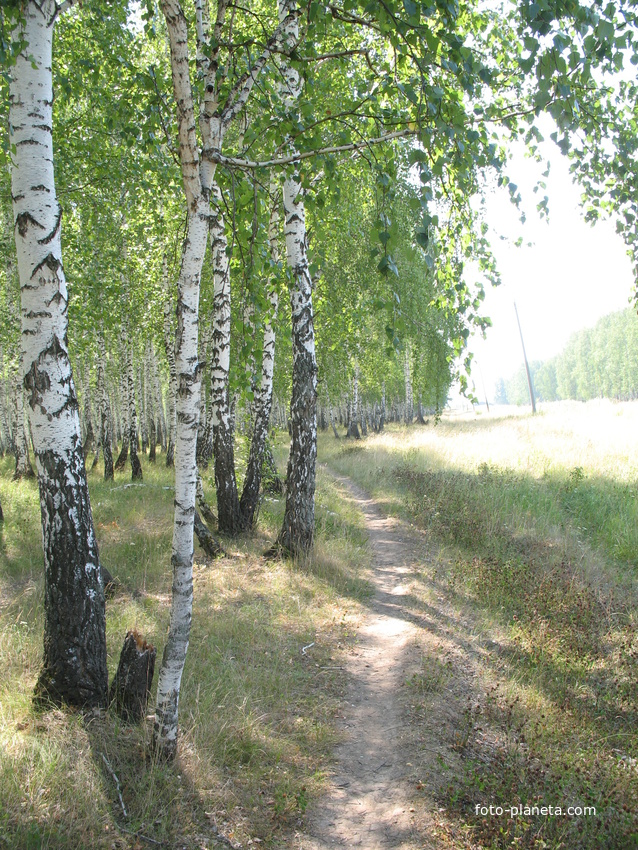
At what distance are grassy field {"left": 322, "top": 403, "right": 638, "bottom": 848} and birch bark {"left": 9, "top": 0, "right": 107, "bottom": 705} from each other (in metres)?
2.65

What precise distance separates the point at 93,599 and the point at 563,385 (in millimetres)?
120404

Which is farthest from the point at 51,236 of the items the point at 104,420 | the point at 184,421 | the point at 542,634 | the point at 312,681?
the point at 104,420

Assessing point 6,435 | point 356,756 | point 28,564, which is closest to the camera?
point 356,756

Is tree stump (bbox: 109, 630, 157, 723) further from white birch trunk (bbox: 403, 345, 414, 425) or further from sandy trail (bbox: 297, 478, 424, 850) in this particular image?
white birch trunk (bbox: 403, 345, 414, 425)

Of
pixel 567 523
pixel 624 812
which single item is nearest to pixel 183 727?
pixel 624 812

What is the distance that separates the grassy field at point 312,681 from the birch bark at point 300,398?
530 millimetres

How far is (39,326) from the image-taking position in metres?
3.64

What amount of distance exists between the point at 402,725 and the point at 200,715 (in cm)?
160

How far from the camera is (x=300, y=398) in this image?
7.80 metres

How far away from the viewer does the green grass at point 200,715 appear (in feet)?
9.56

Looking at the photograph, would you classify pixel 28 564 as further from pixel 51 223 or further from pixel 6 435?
pixel 6 435

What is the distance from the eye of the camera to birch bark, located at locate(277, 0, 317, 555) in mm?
7672

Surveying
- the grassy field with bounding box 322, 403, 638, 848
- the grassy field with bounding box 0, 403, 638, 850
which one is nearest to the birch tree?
the grassy field with bounding box 0, 403, 638, 850

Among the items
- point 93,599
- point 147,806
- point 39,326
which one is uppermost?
point 39,326
